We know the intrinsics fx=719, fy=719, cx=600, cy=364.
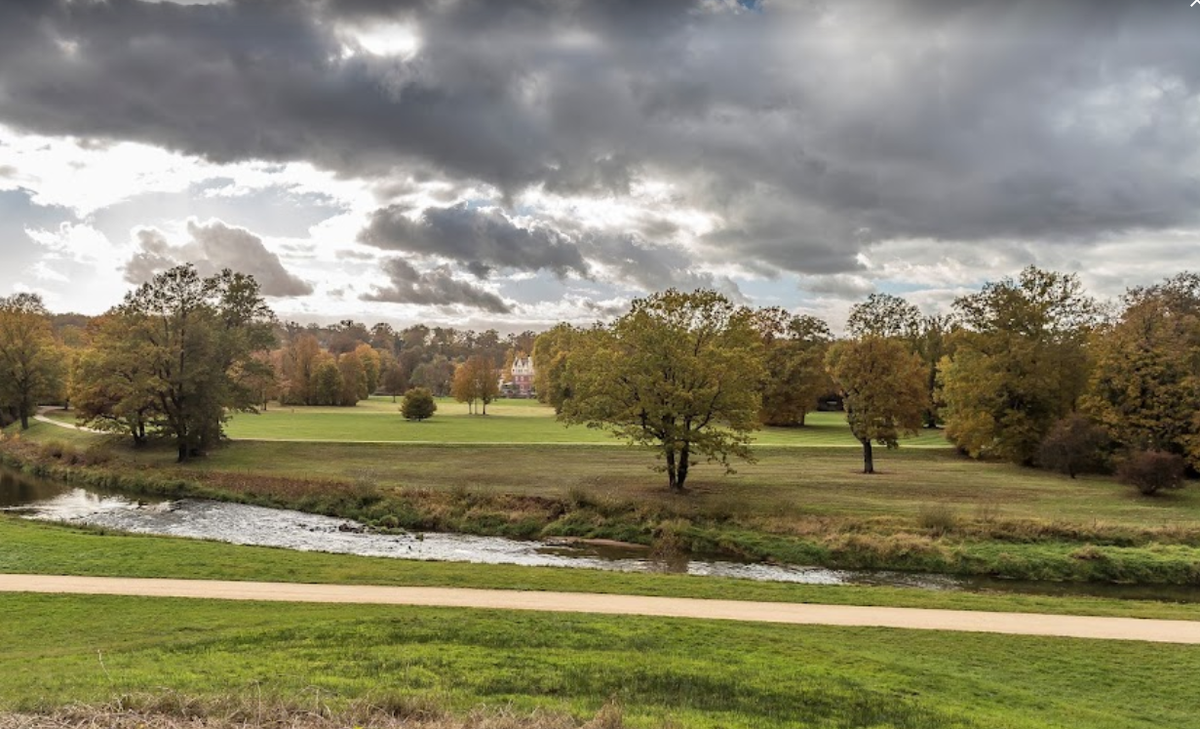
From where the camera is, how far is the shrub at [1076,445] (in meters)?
39.2

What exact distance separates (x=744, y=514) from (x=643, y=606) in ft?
45.6

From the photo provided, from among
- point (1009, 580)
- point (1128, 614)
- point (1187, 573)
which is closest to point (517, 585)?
point (1128, 614)

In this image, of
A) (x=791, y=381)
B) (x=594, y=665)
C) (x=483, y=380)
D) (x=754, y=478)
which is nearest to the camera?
(x=594, y=665)

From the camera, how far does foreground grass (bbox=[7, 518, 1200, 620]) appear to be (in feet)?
55.7

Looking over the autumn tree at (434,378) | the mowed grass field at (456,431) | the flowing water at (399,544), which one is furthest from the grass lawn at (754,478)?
the autumn tree at (434,378)

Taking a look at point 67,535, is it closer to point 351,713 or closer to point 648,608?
point 648,608

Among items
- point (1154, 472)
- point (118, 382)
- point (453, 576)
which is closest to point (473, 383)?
point (118, 382)

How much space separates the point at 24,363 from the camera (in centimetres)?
5981

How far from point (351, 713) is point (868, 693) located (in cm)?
689

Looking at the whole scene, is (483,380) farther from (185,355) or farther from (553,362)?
(185,355)

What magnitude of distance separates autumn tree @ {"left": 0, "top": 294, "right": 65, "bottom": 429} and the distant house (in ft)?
344

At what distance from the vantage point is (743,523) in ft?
91.1

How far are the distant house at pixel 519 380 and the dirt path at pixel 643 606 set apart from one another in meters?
148

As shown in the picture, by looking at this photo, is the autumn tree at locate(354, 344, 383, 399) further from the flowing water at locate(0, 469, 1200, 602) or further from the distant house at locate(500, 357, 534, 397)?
the flowing water at locate(0, 469, 1200, 602)
